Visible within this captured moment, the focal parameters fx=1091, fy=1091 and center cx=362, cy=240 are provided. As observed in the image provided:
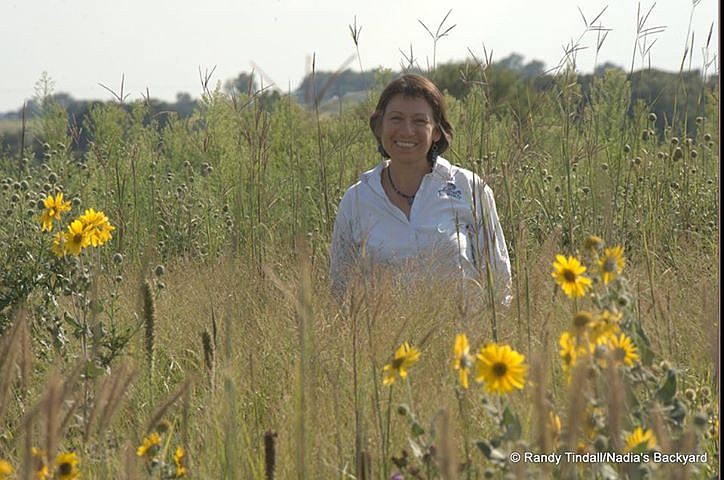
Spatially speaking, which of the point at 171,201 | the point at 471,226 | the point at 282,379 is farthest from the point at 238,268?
the point at 171,201

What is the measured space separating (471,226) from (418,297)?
2.77 feet

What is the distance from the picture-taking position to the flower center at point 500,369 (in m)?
1.55

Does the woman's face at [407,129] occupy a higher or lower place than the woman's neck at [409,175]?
higher

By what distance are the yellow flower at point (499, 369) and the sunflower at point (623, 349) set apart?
14 centimetres

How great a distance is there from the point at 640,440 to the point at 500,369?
22 centimetres

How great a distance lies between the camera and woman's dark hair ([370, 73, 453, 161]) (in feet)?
13.4

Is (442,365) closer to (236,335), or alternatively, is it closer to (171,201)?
(236,335)

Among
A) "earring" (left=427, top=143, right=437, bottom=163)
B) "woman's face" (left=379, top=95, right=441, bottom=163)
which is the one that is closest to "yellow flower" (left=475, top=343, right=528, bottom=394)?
"woman's face" (left=379, top=95, right=441, bottom=163)

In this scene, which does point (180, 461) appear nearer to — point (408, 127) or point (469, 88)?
point (469, 88)

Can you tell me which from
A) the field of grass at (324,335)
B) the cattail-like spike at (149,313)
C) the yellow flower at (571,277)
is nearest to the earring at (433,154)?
the field of grass at (324,335)

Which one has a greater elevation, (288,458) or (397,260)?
(397,260)

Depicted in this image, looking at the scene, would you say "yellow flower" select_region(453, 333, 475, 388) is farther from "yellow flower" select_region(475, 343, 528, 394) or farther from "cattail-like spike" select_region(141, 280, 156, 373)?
"cattail-like spike" select_region(141, 280, 156, 373)

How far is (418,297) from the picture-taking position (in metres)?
3.09

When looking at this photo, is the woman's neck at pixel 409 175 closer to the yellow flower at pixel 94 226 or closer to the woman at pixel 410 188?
the woman at pixel 410 188
